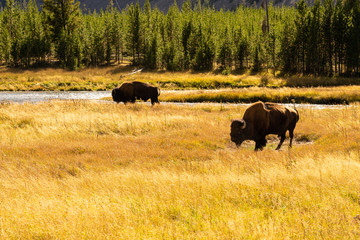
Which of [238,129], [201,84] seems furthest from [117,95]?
[201,84]

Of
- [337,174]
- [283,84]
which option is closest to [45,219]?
[337,174]

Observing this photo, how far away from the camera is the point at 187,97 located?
34.6 meters

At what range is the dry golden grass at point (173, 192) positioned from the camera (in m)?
4.25

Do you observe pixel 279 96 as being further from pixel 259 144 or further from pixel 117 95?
pixel 259 144

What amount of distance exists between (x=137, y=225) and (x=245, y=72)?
212 feet

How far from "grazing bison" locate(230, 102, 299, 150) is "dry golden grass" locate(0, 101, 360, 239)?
1006 mm

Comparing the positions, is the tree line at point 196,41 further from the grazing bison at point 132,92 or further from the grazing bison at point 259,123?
the grazing bison at point 259,123

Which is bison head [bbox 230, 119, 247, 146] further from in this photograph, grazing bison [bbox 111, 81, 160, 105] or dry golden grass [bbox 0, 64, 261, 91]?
dry golden grass [bbox 0, 64, 261, 91]

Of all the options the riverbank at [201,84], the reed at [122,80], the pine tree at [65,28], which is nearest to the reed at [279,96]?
the riverbank at [201,84]

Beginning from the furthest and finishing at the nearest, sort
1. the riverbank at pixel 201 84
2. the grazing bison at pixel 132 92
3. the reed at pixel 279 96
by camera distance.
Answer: the riverbank at pixel 201 84 < the reed at pixel 279 96 < the grazing bison at pixel 132 92

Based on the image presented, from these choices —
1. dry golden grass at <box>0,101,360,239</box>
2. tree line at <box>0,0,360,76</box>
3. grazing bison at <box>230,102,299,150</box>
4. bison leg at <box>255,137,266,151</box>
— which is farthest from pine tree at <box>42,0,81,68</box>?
bison leg at <box>255,137,266,151</box>

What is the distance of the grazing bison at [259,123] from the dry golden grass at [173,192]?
101 centimetres

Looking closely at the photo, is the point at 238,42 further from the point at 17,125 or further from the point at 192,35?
the point at 17,125

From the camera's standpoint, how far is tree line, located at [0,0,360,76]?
52.6 meters
